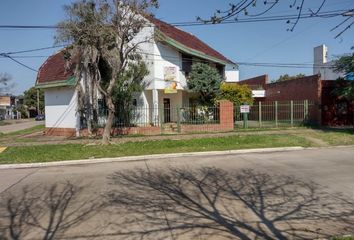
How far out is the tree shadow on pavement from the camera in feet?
20.7

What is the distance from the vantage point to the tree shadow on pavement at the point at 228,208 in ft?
20.7

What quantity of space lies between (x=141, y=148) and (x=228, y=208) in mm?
10886

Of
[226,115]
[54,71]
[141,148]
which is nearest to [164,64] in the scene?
[226,115]

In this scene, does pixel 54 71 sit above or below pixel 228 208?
above

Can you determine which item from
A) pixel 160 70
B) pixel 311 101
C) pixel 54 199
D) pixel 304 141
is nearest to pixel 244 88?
pixel 311 101

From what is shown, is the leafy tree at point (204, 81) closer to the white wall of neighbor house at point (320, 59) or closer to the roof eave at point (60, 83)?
the roof eave at point (60, 83)

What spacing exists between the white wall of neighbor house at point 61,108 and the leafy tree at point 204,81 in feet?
25.8

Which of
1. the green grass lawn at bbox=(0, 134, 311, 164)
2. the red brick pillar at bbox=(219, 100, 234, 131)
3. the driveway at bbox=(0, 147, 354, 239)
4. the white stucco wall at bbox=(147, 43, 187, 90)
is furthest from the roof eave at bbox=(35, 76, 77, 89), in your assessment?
the driveway at bbox=(0, 147, 354, 239)

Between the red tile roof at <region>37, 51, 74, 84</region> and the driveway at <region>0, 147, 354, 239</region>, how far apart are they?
1238cm

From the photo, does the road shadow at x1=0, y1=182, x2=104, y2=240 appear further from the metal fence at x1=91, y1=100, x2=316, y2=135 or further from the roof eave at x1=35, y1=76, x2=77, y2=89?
the roof eave at x1=35, y1=76, x2=77, y2=89

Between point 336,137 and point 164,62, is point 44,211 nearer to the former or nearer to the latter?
point 336,137

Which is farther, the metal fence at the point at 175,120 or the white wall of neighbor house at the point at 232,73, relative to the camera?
the white wall of neighbor house at the point at 232,73

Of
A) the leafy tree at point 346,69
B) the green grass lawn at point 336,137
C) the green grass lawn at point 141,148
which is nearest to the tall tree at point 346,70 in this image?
the leafy tree at point 346,69

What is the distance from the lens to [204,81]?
88.6ft
